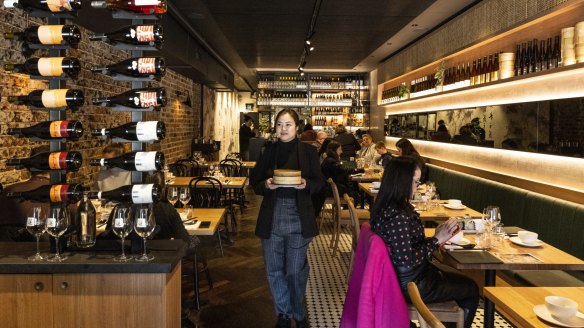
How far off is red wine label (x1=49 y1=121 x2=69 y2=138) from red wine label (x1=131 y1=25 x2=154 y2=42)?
0.59 metres

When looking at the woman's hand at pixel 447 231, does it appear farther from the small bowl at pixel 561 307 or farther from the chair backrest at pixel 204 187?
the chair backrest at pixel 204 187

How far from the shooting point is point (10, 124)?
4566mm

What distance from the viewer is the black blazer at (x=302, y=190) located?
3586mm

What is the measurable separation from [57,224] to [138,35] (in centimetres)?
102

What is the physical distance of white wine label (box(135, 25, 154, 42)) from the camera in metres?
2.39

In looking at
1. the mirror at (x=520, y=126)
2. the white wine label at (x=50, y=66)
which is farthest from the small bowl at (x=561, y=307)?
the mirror at (x=520, y=126)

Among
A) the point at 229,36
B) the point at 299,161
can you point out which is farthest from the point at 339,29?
the point at 299,161

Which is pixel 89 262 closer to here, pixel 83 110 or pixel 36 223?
pixel 36 223

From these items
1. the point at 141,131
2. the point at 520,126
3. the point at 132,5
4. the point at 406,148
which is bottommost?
the point at 406,148

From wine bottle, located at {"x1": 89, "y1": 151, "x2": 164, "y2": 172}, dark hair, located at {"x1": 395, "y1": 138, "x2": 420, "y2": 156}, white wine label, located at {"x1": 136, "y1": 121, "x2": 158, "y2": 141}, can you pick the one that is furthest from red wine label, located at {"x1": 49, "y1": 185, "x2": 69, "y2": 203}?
dark hair, located at {"x1": 395, "y1": 138, "x2": 420, "y2": 156}

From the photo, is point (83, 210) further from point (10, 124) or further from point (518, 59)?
point (518, 59)

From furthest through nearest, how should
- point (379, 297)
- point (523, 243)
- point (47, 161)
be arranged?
1. point (523, 243)
2. point (379, 297)
3. point (47, 161)

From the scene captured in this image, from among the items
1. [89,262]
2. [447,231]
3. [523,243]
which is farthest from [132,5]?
[523,243]

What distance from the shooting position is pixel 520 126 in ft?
18.9
